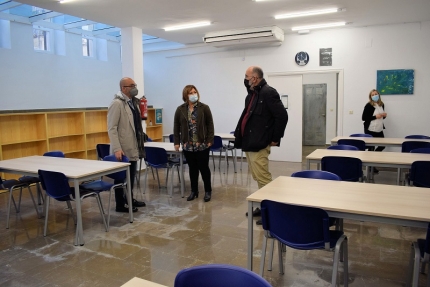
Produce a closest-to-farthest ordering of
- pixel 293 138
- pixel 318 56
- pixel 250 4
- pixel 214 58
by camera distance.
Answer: pixel 250 4 < pixel 318 56 < pixel 293 138 < pixel 214 58

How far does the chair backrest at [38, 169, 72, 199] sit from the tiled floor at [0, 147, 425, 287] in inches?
20.8

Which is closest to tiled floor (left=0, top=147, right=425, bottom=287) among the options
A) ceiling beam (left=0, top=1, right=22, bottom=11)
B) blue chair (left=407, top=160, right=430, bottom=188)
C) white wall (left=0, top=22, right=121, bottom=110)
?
blue chair (left=407, top=160, right=430, bottom=188)

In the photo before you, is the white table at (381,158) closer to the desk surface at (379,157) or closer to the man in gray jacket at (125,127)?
the desk surface at (379,157)

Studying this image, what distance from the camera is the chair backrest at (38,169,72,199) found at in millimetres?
3417

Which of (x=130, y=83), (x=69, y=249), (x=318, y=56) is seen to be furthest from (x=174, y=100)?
(x=69, y=249)

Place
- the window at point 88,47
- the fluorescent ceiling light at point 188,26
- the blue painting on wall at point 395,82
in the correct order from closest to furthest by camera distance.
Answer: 1. the fluorescent ceiling light at point 188,26
2. the blue painting on wall at point 395,82
3. the window at point 88,47

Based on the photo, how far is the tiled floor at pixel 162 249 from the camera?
2.84 metres

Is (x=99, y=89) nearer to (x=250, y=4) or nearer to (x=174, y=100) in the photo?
(x=174, y=100)

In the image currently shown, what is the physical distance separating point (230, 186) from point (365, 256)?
2946 millimetres

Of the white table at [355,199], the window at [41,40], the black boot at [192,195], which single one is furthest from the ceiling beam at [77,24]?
the white table at [355,199]

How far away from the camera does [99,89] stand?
895 cm

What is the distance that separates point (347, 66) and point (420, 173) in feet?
14.9

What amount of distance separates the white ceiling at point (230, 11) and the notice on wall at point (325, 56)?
67cm

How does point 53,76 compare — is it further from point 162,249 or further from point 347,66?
point 347,66
